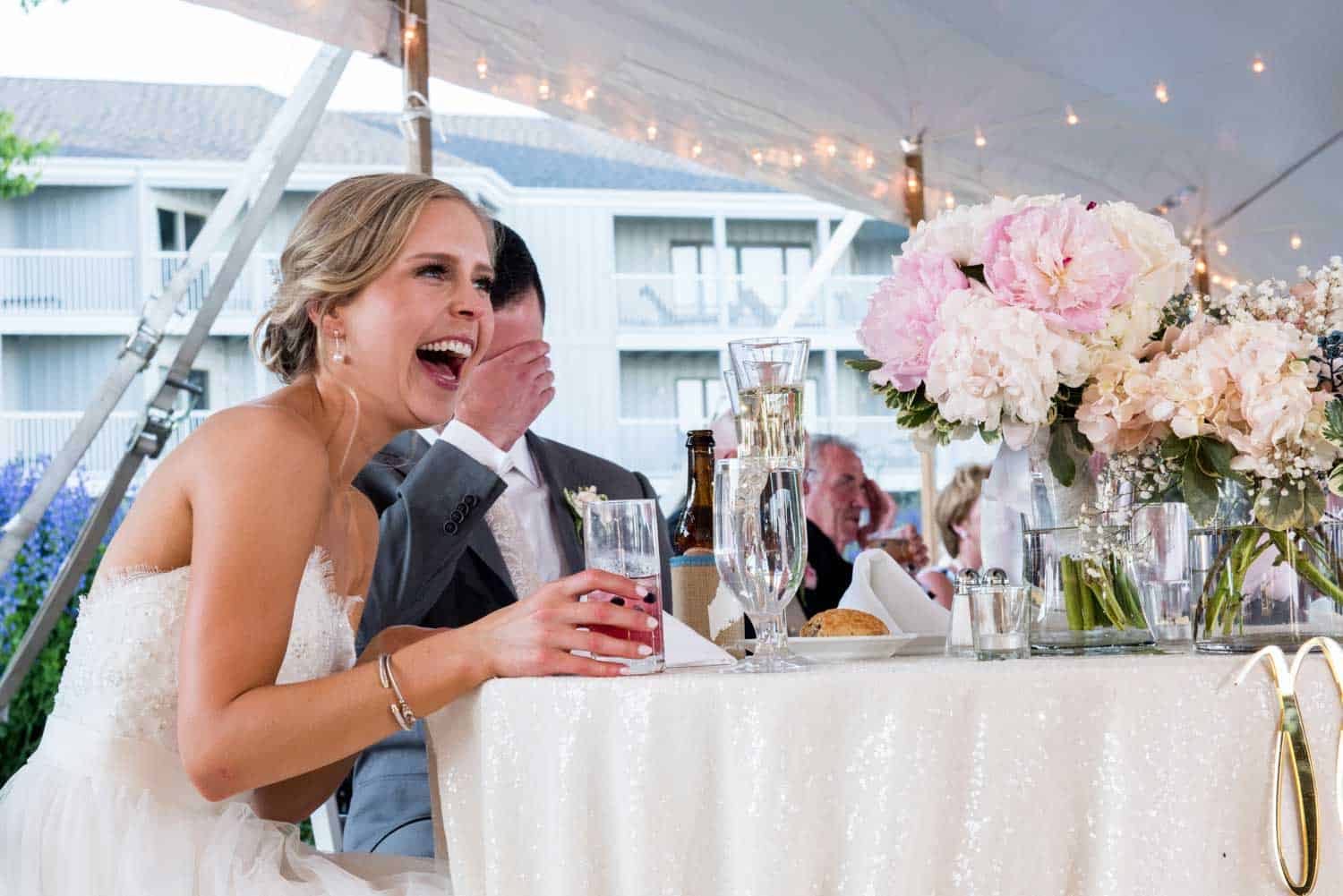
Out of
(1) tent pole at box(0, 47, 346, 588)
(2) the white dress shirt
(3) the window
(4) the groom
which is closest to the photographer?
(4) the groom

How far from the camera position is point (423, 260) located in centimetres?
165

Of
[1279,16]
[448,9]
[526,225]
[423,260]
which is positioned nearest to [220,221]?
[448,9]

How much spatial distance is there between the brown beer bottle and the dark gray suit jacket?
0.93 ft

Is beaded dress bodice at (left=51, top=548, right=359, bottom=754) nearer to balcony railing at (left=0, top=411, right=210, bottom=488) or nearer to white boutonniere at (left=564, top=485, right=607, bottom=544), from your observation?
white boutonniere at (left=564, top=485, right=607, bottom=544)

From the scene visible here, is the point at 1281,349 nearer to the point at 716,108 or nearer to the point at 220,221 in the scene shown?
the point at 220,221

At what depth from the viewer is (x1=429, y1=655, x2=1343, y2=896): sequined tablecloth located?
3.22ft

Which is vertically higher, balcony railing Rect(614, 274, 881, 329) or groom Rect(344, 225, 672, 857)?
balcony railing Rect(614, 274, 881, 329)

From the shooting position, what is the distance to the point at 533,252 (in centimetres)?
527

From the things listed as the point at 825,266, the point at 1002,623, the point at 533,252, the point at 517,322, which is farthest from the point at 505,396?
the point at 825,266

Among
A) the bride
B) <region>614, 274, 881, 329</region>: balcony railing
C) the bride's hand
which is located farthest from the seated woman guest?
the bride's hand

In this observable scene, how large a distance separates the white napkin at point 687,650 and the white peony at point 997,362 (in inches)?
12.3

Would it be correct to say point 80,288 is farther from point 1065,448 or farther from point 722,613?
point 1065,448

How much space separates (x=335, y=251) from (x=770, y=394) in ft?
2.16

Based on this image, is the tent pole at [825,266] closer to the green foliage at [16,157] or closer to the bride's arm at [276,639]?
the green foliage at [16,157]
